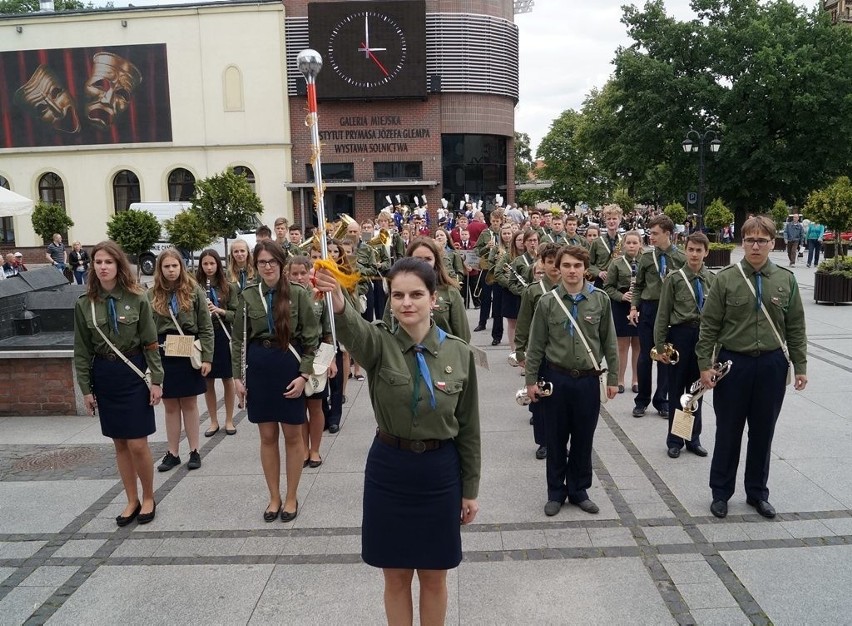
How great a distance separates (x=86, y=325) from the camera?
505 centimetres

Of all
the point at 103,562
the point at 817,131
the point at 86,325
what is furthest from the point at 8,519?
the point at 817,131

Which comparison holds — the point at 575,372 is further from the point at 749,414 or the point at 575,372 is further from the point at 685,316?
the point at 685,316

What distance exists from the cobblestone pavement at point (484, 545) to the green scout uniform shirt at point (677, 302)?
1160mm

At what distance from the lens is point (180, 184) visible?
1289 inches

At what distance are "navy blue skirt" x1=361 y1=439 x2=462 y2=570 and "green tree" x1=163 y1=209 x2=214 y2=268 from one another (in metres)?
17.6

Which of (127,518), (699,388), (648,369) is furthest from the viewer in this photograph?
(648,369)

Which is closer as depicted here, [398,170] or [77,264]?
[77,264]

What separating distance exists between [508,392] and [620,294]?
1.91 meters

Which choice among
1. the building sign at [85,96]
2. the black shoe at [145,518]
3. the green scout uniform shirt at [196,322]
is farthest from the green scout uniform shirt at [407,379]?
the building sign at [85,96]

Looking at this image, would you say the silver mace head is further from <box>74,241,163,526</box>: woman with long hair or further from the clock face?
the clock face

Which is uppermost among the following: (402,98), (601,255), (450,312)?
(402,98)

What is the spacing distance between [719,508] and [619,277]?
3.65 meters

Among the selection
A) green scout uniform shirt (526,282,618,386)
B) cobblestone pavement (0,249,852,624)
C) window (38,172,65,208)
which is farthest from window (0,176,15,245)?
green scout uniform shirt (526,282,618,386)

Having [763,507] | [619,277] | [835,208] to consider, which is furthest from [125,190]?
[763,507]
